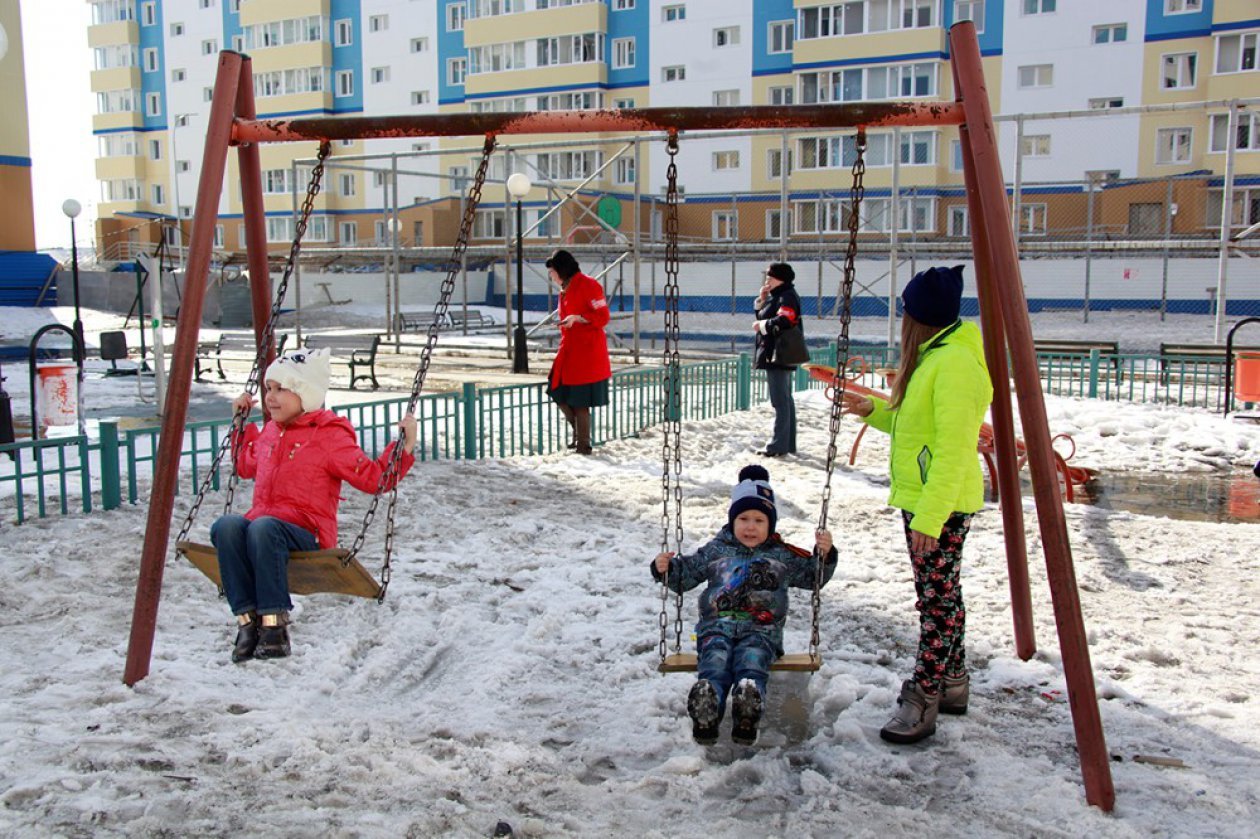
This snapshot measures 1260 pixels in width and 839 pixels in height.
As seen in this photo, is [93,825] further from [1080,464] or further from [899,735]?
[1080,464]

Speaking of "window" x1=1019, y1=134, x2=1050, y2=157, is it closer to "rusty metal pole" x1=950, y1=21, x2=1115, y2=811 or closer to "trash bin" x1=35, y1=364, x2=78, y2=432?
"trash bin" x1=35, y1=364, x2=78, y2=432

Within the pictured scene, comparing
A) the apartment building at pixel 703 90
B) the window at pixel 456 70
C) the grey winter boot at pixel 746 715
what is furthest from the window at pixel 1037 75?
the grey winter boot at pixel 746 715

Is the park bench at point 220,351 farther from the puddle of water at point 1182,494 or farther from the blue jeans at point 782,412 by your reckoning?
the puddle of water at point 1182,494

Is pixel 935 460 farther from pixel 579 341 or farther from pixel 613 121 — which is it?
pixel 579 341

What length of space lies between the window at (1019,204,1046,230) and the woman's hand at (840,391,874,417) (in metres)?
29.8

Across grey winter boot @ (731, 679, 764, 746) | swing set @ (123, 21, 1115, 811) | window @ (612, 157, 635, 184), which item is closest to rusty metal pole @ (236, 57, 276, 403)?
swing set @ (123, 21, 1115, 811)

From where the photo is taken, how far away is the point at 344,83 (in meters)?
47.1

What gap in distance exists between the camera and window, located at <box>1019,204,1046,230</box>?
104 feet

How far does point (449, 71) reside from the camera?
44.6 metres

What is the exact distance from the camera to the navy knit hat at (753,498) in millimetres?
4051

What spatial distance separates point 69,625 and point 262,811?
2.11m

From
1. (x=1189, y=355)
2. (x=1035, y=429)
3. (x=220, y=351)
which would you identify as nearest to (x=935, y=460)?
(x=1035, y=429)

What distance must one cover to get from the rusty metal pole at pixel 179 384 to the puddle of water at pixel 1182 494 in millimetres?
6276

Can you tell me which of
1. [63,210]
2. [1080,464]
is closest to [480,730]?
[1080,464]
